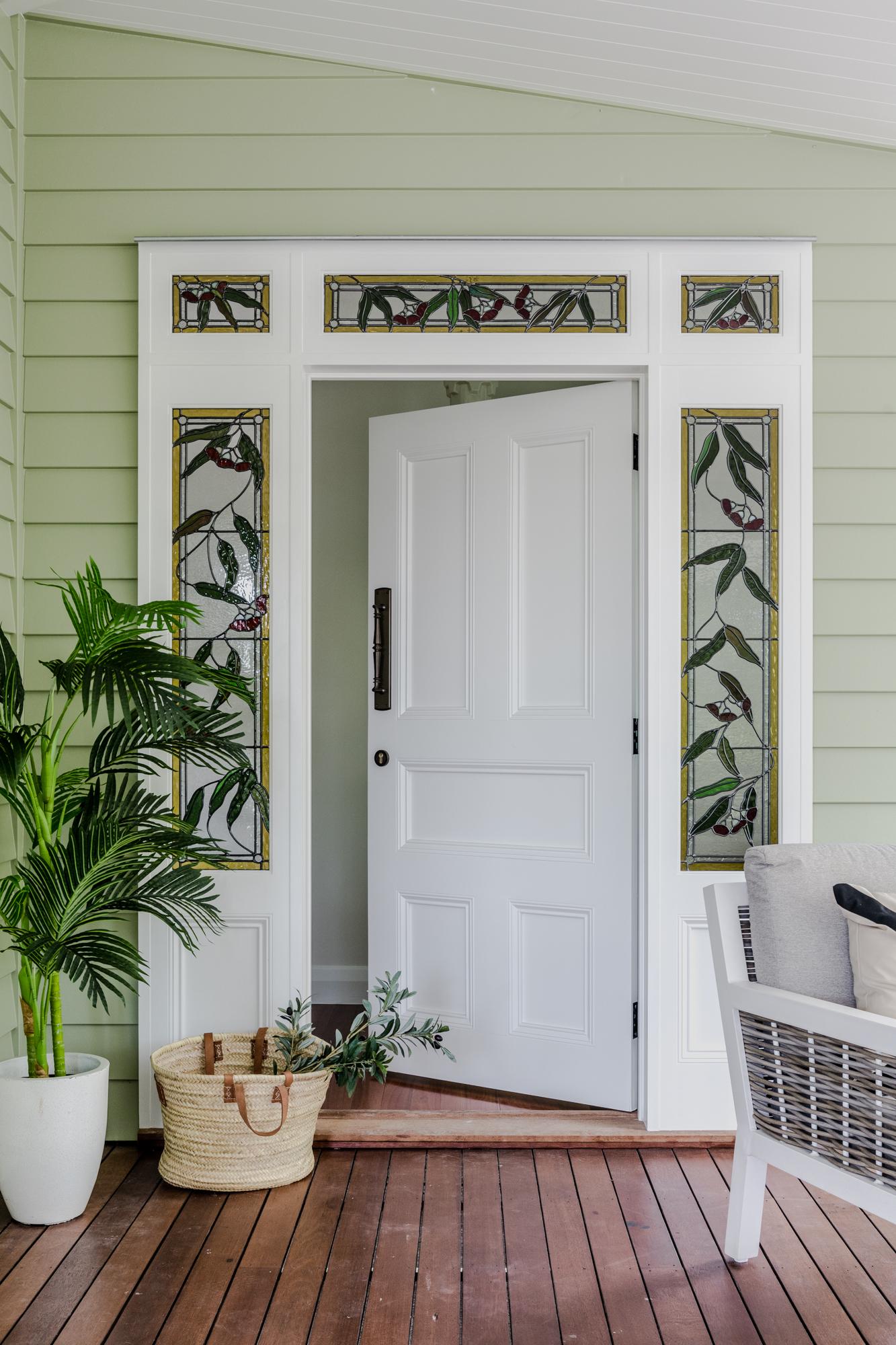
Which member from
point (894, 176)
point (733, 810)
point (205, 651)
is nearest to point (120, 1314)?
point (205, 651)

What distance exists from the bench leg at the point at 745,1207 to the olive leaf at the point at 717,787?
94cm

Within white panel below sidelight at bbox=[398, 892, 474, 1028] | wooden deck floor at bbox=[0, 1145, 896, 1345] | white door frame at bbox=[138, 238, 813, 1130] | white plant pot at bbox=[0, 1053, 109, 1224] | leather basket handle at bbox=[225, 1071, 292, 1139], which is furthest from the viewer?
white panel below sidelight at bbox=[398, 892, 474, 1028]

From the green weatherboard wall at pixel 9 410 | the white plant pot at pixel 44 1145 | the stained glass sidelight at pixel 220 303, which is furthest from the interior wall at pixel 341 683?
the white plant pot at pixel 44 1145

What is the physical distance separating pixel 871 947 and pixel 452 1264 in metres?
1.06

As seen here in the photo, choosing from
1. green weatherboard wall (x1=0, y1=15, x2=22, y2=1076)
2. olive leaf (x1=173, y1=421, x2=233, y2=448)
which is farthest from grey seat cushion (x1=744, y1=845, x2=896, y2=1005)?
green weatherboard wall (x1=0, y1=15, x2=22, y2=1076)

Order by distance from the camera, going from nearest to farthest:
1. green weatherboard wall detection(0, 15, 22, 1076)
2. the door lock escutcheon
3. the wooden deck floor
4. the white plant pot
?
the wooden deck floor < the white plant pot < green weatherboard wall detection(0, 15, 22, 1076) < the door lock escutcheon

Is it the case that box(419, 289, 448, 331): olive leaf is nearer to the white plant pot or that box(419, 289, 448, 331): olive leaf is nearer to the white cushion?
the white cushion

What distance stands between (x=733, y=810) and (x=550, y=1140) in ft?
3.25

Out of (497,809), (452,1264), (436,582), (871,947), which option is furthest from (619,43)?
(452,1264)

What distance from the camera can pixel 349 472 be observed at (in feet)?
13.9

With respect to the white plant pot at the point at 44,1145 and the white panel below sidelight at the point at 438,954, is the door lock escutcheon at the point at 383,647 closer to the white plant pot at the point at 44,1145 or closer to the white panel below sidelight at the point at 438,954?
the white panel below sidelight at the point at 438,954

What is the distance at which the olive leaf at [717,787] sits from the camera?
9.55 feet

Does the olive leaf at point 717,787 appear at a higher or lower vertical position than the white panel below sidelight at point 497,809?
higher

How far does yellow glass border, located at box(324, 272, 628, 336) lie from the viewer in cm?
292
